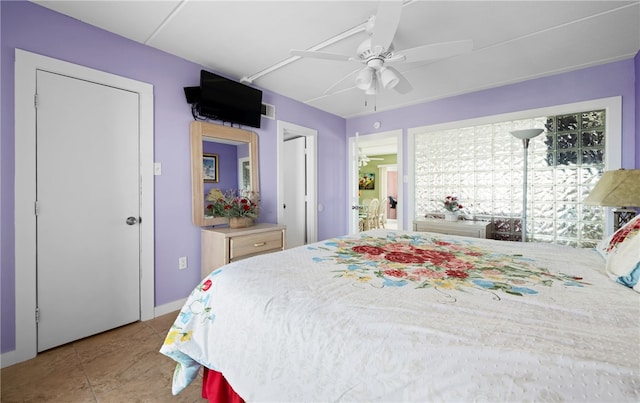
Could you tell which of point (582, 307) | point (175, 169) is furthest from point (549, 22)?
point (175, 169)

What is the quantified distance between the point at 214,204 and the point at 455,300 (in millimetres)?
2500

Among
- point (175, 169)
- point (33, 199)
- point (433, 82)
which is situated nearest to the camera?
point (33, 199)

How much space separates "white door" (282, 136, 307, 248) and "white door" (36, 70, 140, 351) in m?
Answer: 2.15

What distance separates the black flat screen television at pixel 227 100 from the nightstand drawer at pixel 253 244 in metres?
1.28

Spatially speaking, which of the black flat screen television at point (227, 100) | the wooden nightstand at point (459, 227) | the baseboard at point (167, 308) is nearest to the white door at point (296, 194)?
the black flat screen television at point (227, 100)

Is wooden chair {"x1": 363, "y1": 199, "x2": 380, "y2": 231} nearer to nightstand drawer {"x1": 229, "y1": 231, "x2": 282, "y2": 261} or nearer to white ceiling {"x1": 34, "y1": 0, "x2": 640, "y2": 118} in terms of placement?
nightstand drawer {"x1": 229, "y1": 231, "x2": 282, "y2": 261}

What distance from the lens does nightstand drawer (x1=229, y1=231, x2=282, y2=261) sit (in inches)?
99.9

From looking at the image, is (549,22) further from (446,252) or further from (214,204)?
(214,204)

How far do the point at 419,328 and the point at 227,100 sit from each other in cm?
281

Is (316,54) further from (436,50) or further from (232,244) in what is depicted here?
(232,244)

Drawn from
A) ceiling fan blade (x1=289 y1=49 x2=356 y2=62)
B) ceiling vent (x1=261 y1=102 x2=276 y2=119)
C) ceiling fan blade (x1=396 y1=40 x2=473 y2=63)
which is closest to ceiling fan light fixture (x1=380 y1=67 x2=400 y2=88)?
ceiling fan blade (x1=396 y1=40 x2=473 y2=63)

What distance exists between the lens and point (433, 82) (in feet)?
10.2

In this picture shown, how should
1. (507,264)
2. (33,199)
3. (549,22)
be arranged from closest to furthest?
1. (507,264)
2. (33,199)
3. (549,22)

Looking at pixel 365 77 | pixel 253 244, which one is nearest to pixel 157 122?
pixel 253 244
